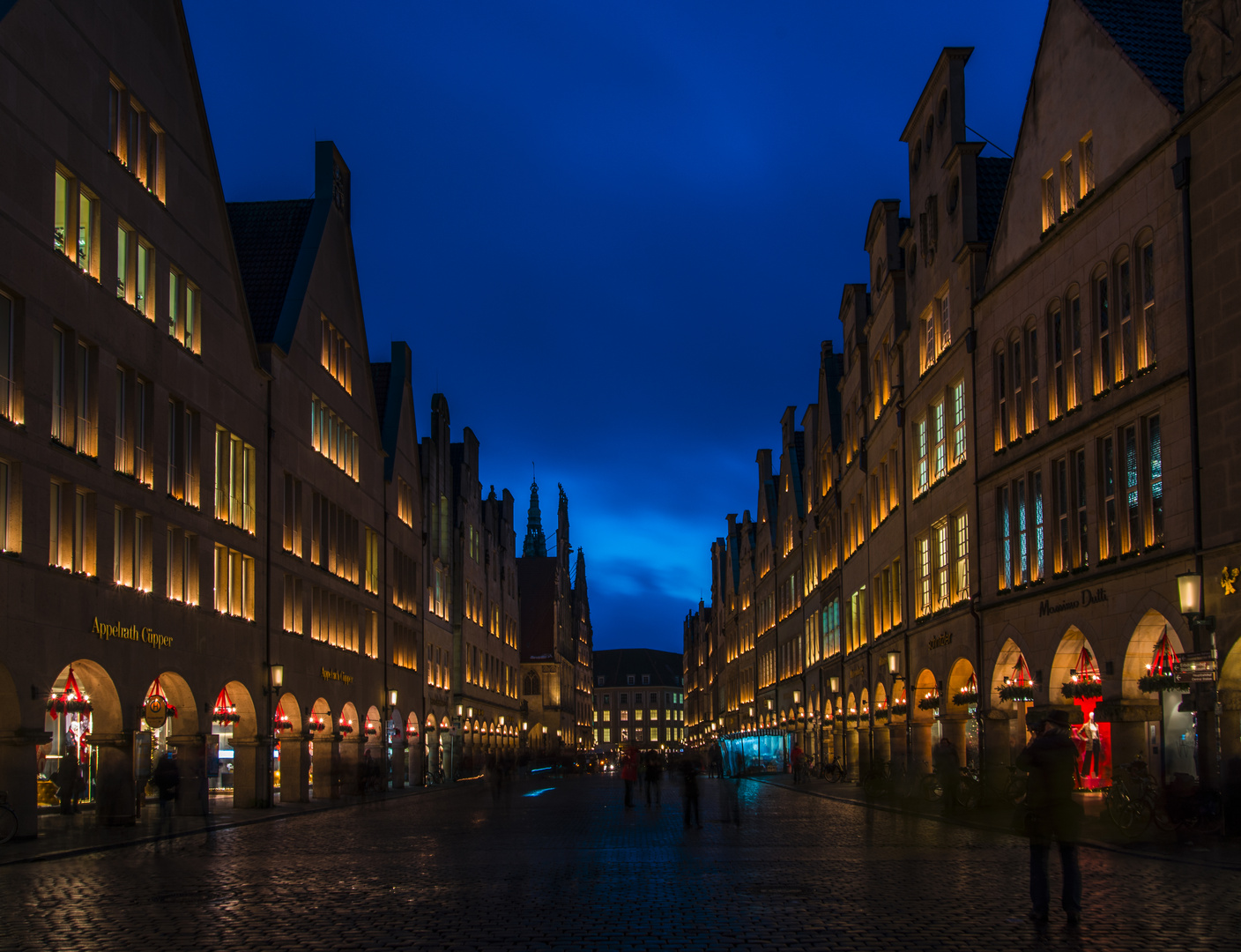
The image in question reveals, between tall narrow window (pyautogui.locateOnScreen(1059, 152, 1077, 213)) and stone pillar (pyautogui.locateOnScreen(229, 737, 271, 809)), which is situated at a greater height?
tall narrow window (pyautogui.locateOnScreen(1059, 152, 1077, 213))

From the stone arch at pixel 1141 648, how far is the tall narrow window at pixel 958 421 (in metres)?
12.8

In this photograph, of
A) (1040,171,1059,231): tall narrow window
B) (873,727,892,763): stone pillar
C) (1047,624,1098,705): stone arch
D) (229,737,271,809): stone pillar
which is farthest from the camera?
(873,727,892,763): stone pillar

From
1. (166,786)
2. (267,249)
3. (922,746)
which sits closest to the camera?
(166,786)

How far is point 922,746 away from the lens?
4784 centimetres

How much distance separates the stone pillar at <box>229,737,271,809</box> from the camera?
4178cm

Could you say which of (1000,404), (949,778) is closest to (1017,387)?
(1000,404)

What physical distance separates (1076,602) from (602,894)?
1802cm

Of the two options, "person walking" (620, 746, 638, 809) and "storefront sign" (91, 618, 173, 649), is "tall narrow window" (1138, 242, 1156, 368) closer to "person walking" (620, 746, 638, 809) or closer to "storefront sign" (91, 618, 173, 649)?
"person walking" (620, 746, 638, 809)

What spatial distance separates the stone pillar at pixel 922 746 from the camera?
47594 millimetres

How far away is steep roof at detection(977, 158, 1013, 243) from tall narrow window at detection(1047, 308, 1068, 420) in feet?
20.9

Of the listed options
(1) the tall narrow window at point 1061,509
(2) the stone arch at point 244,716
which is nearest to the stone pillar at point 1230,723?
(1) the tall narrow window at point 1061,509

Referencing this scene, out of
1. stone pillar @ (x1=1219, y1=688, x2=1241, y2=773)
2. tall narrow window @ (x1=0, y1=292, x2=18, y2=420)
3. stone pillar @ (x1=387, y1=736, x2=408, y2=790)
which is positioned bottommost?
stone pillar @ (x1=387, y1=736, x2=408, y2=790)

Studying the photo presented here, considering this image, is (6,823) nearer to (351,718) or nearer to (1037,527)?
(1037,527)

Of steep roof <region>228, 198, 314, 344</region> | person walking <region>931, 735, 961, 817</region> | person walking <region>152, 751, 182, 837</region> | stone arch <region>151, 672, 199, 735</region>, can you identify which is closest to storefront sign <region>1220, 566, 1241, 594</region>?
person walking <region>931, 735, 961, 817</region>
